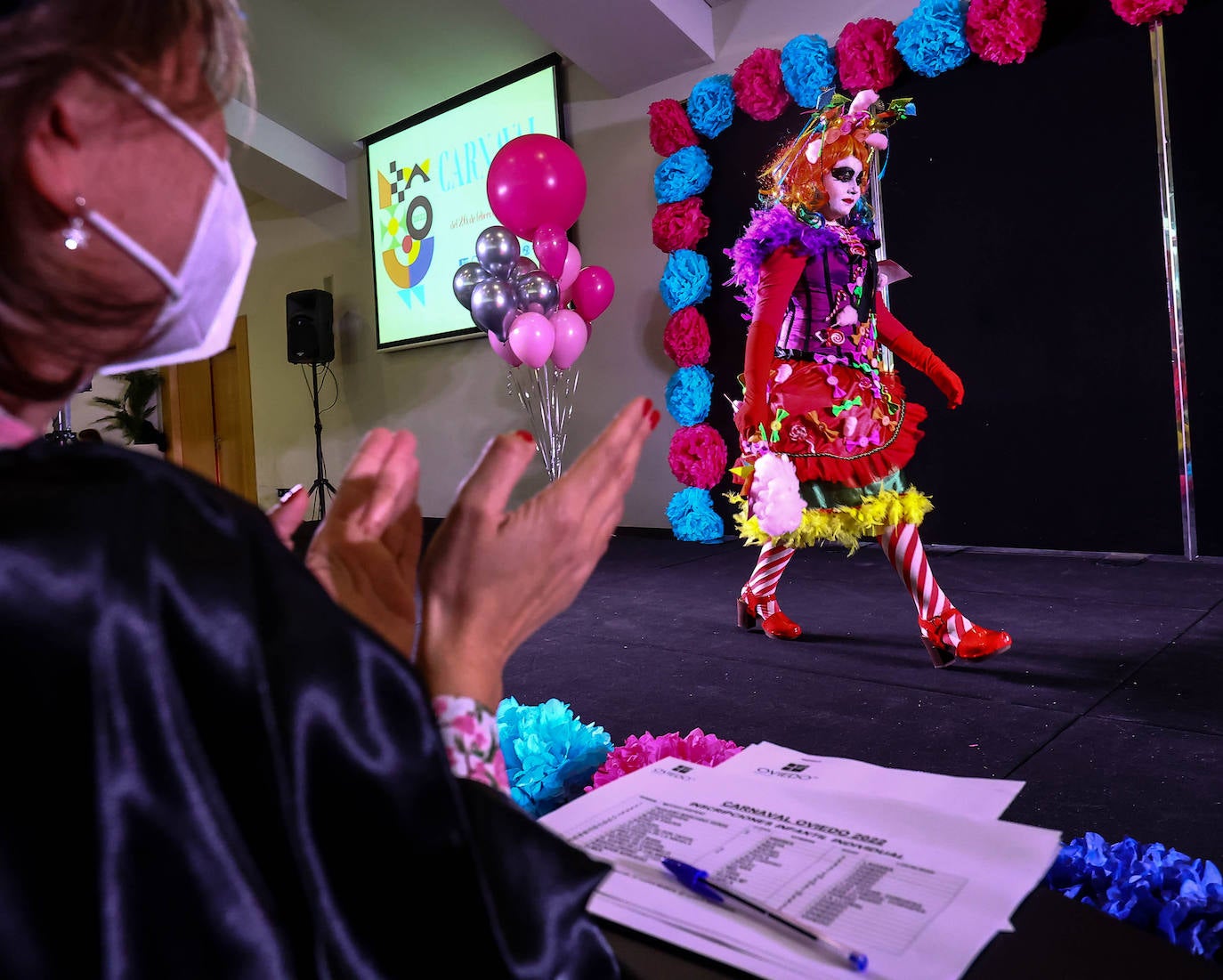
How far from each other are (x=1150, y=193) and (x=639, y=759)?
3.72m

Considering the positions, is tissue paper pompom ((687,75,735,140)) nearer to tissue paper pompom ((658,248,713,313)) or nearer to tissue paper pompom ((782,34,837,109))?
tissue paper pompom ((782,34,837,109))

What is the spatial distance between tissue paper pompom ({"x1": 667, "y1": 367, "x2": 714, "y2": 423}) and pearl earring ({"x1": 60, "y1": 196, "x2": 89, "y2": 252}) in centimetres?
461

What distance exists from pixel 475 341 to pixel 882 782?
5691mm

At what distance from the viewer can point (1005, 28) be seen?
12.3ft

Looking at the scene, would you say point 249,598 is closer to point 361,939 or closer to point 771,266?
point 361,939

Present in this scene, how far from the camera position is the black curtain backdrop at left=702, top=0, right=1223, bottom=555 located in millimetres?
3652

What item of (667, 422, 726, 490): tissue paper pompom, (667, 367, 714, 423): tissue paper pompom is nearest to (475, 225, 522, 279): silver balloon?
(667, 367, 714, 423): tissue paper pompom

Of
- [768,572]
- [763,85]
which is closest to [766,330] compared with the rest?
[768,572]

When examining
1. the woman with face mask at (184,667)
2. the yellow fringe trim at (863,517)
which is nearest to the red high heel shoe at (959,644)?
the yellow fringe trim at (863,517)

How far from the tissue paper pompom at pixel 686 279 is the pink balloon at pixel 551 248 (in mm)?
585

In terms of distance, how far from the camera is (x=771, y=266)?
8.56 feet

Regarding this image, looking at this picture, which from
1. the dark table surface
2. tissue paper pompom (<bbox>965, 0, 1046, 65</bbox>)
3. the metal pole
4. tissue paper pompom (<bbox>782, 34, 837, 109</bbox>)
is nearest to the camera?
the dark table surface

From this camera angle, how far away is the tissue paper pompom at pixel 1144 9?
3.45m

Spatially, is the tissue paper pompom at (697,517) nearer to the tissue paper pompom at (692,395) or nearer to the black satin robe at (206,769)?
the tissue paper pompom at (692,395)
